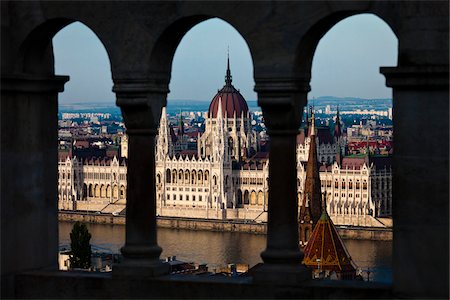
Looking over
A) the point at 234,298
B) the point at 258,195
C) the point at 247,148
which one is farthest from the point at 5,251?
the point at 247,148

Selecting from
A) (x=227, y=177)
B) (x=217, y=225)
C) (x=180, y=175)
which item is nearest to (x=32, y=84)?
(x=217, y=225)

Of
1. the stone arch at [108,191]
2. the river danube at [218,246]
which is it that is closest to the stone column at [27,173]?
the river danube at [218,246]

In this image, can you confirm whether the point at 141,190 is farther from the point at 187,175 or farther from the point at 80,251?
the point at 187,175

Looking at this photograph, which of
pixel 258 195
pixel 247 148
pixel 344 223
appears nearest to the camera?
pixel 344 223

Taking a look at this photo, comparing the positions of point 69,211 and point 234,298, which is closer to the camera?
point 234,298

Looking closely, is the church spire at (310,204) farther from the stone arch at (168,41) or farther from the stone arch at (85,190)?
the stone arch at (168,41)

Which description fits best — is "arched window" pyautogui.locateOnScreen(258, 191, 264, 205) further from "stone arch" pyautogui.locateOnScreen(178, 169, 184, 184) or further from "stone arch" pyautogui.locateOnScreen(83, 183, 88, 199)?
"stone arch" pyautogui.locateOnScreen(83, 183, 88, 199)

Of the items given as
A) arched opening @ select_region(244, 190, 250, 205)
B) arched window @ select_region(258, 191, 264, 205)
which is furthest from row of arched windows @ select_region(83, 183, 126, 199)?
arched window @ select_region(258, 191, 264, 205)

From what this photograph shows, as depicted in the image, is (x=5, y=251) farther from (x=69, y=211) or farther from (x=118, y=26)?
(x=69, y=211)
